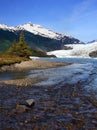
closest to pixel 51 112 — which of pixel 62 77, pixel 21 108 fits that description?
pixel 21 108

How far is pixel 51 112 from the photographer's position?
20328mm

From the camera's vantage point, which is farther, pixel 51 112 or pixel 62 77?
pixel 62 77

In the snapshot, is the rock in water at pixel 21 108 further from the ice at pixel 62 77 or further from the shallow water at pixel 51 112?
the ice at pixel 62 77

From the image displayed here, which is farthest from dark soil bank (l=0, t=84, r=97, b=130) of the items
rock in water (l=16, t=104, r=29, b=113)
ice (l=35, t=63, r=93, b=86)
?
ice (l=35, t=63, r=93, b=86)

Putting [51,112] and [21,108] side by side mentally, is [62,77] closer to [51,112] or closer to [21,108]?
[21,108]

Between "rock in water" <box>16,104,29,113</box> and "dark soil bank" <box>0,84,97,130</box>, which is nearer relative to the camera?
"dark soil bank" <box>0,84,97,130</box>

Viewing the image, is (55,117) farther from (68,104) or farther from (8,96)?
→ (8,96)

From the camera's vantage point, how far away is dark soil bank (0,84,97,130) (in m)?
16.9

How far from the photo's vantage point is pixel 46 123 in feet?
56.9

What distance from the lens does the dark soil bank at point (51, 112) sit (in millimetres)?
16891

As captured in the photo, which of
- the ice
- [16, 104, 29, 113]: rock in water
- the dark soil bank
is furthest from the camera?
the ice

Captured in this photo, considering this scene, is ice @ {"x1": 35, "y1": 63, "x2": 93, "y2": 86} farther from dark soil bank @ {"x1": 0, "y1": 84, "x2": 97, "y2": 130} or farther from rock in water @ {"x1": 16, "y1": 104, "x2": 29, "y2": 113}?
rock in water @ {"x1": 16, "y1": 104, "x2": 29, "y2": 113}

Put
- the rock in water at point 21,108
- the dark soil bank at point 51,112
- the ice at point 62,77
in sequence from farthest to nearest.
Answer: the ice at point 62,77
the rock in water at point 21,108
the dark soil bank at point 51,112

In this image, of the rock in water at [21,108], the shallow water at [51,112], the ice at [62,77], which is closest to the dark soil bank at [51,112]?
the shallow water at [51,112]
